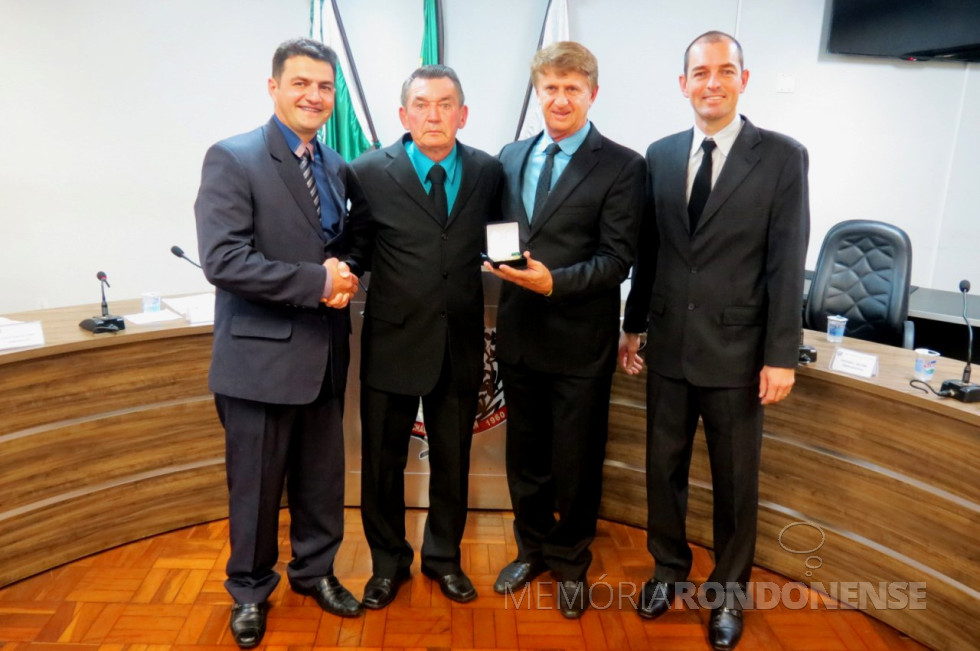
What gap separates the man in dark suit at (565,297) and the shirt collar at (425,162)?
18 centimetres

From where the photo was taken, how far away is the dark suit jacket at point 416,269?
1963 mm

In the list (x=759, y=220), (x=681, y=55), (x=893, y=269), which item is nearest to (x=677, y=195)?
(x=759, y=220)

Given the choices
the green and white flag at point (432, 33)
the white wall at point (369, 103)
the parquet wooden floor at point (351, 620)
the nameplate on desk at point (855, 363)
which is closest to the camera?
the parquet wooden floor at point (351, 620)

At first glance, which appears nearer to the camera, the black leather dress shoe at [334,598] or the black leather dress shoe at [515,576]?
the black leather dress shoe at [334,598]

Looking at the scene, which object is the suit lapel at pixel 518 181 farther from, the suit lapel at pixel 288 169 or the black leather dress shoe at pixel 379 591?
the black leather dress shoe at pixel 379 591

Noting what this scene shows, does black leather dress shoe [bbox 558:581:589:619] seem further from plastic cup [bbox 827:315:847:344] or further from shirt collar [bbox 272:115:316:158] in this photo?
shirt collar [bbox 272:115:316:158]

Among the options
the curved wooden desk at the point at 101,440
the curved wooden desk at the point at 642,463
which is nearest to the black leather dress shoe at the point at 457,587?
the curved wooden desk at the point at 642,463

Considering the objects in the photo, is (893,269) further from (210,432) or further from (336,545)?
(210,432)

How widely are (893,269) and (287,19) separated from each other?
3.48m

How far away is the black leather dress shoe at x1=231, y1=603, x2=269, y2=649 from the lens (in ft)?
6.68

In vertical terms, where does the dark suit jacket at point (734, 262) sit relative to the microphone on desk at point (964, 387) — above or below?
above

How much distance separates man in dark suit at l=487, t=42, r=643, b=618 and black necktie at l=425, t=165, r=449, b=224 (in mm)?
Result: 199

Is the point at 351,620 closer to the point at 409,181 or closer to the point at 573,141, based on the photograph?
the point at 409,181

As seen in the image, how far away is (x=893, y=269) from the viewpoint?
313 centimetres
